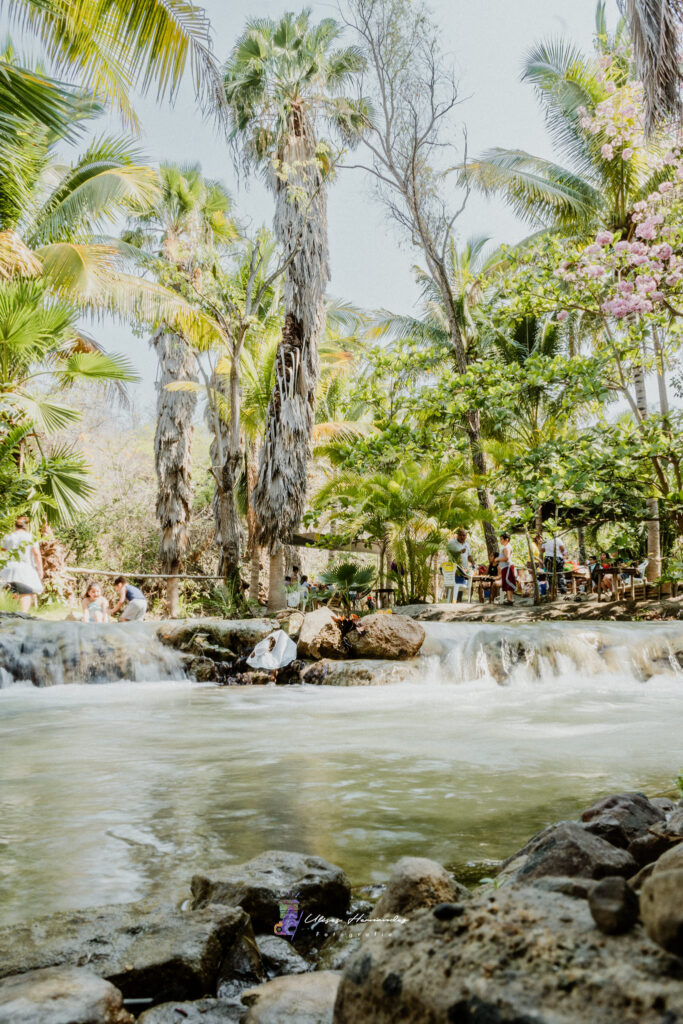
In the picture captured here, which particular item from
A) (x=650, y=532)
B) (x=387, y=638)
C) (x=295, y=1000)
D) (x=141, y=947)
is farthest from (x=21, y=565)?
(x=650, y=532)

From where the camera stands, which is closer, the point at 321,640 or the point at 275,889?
the point at 275,889

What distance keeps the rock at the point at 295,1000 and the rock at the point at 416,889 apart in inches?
16.4

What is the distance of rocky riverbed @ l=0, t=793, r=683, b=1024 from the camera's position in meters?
1.41

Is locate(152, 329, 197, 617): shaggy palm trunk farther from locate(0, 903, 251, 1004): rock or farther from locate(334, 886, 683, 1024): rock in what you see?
locate(334, 886, 683, 1024): rock

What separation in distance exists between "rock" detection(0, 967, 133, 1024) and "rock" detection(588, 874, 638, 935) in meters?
1.37

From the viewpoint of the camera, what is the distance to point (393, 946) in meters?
1.70

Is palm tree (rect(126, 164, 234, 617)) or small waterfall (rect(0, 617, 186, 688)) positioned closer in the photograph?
small waterfall (rect(0, 617, 186, 688))

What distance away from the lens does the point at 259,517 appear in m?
16.3

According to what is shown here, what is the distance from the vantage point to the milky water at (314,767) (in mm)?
3793

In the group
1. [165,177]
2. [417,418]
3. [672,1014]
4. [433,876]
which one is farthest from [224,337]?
[672,1014]

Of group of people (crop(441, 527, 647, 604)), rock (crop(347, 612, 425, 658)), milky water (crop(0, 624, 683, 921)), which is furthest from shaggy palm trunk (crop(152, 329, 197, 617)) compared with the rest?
rock (crop(347, 612, 425, 658))

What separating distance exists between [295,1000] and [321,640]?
9.79 metres

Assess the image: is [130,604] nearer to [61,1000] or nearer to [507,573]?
[507,573]

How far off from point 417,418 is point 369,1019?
17.4m
